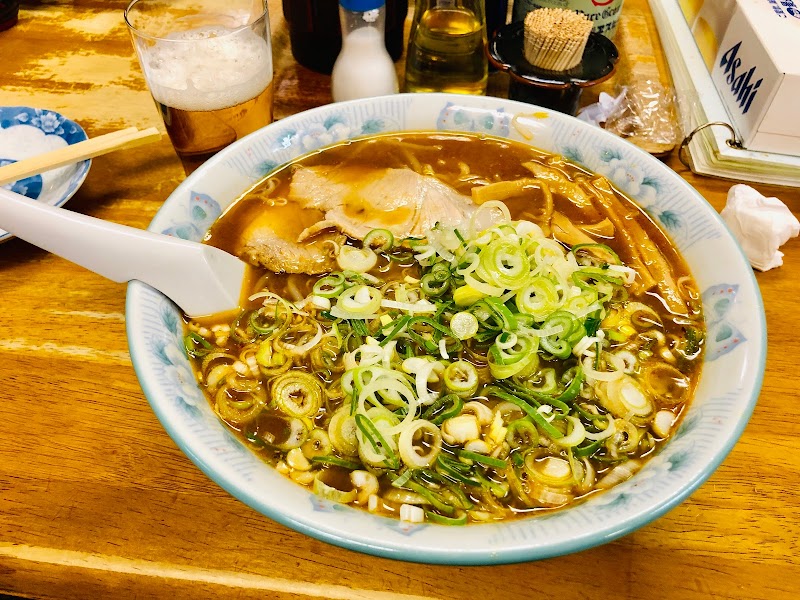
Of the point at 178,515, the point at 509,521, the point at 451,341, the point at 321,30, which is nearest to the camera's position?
the point at 509,521

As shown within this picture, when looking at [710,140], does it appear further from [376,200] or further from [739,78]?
[376,200]

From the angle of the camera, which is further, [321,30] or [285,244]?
[321,30]

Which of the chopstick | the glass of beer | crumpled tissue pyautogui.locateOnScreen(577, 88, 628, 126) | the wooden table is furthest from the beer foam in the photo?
crumpled tissue pyautogui.locateOnScreen(577, 88, 628, 126)

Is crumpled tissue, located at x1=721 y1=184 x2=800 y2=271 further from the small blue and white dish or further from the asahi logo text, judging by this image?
the small blue and white dish

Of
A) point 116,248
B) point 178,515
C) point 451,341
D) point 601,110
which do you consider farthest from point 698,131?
point 178,515

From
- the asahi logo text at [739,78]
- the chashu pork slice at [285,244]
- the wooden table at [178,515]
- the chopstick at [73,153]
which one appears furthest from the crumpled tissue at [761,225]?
the chopstick at [73,153]

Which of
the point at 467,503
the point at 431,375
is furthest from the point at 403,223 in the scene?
the point at 467,503

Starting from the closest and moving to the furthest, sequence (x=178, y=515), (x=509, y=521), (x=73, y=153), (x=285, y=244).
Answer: (x=509, y=521), (x=178, y=515), (x=285, y=244), (x=73, y=153)
